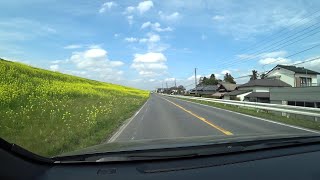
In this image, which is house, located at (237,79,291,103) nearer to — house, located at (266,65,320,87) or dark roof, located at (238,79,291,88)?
dark roof, located at (238,79,291,88)

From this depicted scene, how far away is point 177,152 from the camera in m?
3.60

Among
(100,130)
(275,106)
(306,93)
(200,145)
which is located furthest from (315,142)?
(306,93)

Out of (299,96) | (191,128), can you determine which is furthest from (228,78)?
(191,128)

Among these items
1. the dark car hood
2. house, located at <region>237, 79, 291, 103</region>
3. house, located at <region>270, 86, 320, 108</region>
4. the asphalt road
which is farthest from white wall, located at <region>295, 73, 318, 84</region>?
the dark car hood

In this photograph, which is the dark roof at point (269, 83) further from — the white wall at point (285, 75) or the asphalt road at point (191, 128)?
the asphalt road at point (191, 128)

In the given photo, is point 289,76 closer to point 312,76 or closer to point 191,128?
point 312,76

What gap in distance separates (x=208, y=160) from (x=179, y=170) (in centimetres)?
35

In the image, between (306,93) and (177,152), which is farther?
(306,93)

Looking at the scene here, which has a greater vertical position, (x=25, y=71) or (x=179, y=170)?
(x=25, y=71)

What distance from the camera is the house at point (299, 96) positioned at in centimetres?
4830

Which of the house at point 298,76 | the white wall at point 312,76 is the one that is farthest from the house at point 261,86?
the white wall at point 312,76

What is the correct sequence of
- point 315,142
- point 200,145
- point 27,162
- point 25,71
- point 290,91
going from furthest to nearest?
point 290,91 < point 25,71 < point 315,142 < point 200,145 < point 27,162

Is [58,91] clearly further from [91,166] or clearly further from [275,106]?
[91,166]

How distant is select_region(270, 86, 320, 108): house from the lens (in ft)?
158
